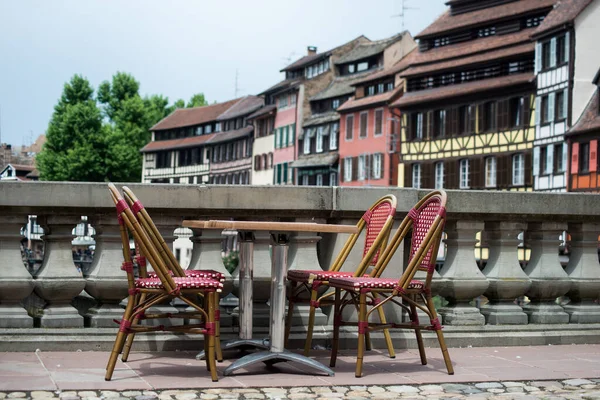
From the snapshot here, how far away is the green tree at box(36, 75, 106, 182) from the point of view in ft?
226

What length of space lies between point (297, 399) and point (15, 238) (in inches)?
81.8

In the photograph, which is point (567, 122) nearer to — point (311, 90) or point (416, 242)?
point (311, 90)

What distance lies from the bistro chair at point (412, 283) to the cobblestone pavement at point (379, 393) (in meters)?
0.33

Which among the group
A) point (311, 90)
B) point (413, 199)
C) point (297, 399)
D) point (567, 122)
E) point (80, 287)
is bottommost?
point (297, 399)

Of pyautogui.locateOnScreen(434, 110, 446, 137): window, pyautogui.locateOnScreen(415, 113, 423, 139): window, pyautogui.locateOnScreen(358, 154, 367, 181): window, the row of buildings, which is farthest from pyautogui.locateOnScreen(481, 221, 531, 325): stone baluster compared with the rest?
pyautogui.locateOnScreen(358, 154, 367, 181): window

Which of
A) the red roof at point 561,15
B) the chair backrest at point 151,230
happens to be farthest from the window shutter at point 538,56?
the chair backrest at point 151,230

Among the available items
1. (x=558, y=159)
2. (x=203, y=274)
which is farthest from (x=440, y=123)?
(x=203, y=274)

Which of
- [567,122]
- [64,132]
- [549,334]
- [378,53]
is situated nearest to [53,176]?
[64,132]

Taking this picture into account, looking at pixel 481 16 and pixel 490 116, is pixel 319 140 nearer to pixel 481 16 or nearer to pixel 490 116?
pixel 481 16

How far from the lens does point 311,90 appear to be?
225 feet

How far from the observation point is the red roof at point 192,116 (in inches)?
3445

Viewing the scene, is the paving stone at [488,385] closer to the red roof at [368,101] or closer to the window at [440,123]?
the window at [440,123]

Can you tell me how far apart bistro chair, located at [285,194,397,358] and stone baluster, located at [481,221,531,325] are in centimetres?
95

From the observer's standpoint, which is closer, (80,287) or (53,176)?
(80,287)
